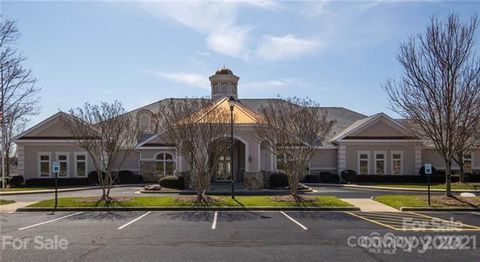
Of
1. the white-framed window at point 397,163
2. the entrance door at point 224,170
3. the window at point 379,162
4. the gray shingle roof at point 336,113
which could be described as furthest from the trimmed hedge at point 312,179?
the gray shingle roof at point 336,113

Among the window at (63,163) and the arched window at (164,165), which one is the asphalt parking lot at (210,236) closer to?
the arched window at (164,165)

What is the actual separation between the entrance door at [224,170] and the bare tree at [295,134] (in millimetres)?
15952

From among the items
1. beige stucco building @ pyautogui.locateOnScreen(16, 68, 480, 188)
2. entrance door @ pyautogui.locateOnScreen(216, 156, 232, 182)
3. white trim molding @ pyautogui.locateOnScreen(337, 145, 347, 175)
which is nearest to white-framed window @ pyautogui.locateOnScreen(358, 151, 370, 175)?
beige stucco building @ pyautogui.locateOnScreen(16, 68, 480, 188)

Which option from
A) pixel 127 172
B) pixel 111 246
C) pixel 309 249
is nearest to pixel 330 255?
pixel 309 249

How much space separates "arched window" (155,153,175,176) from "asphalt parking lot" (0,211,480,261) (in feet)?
76.8

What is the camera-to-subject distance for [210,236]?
13.8 meters

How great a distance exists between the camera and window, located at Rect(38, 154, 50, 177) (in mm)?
42656

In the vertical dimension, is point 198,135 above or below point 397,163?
→ above

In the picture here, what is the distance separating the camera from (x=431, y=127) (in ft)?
79.6

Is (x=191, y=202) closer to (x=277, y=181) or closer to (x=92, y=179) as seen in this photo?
(x=277, y=181)

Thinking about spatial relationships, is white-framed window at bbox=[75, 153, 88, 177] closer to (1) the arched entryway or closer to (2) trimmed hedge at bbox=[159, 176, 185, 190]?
(1) the arched entryway

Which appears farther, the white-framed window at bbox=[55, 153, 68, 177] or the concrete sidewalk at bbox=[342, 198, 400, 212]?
the white-framed window at bbox=[55, 153, 68, 177]

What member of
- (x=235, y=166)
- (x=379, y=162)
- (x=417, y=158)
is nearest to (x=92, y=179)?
(x=235, y=166)

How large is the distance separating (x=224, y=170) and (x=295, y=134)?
58.0 ft
